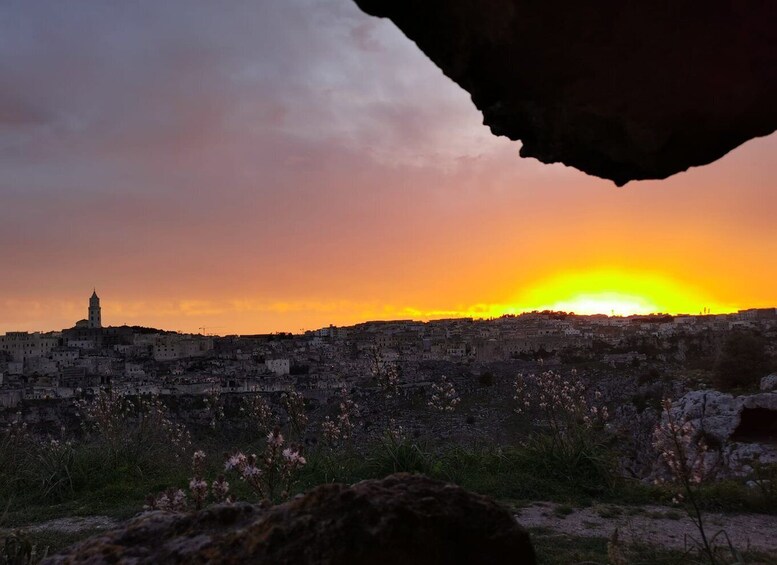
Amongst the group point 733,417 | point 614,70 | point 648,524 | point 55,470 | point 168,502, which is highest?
point 614,70

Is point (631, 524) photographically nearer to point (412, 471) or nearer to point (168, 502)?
point (412, 471)

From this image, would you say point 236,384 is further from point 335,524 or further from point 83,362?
point 335,524

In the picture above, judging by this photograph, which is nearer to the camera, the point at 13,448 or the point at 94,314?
the point at 13,448

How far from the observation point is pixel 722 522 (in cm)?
721

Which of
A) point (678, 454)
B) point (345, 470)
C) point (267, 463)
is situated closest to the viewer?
point (678, 454)

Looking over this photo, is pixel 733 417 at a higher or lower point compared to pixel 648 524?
lower

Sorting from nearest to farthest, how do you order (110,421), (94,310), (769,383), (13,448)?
(13,448) < (110,421) < (769,383) < (94,310)

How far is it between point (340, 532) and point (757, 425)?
21.2 meters

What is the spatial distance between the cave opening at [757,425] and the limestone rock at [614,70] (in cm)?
1894

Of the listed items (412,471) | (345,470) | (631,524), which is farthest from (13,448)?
(631,524)

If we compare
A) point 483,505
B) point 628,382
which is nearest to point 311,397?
point 628,382

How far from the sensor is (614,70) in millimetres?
2920

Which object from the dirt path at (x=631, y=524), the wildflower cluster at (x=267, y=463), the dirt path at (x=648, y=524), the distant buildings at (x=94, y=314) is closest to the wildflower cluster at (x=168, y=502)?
the wildflower cluster at (x=267, y=463)

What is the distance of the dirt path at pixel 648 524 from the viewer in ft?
20.5
